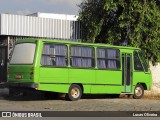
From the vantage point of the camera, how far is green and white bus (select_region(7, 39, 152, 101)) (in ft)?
62.6

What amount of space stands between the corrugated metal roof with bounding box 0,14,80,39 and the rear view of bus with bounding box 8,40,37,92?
15.2 ft

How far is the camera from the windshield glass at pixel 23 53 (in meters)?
19.2

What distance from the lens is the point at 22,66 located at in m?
19.4

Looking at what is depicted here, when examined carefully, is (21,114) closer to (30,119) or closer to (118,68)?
(30,119)

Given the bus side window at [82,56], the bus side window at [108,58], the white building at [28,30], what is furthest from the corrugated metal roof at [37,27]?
the bus side window at [82,56]

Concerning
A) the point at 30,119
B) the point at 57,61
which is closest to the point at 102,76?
the point at 57,61

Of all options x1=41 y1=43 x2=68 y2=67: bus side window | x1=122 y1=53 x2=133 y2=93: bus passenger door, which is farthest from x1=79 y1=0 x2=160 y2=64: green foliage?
x1=41 y1=43 x2=68 y2=67: bus side window

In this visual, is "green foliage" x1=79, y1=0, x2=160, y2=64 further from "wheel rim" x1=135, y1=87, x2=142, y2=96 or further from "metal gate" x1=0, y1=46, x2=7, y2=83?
"metal gate" x1=0, y1=46, x2=7, y2=83

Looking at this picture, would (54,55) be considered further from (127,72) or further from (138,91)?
(138,91)

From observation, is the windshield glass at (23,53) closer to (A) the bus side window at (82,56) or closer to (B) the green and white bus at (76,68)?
(B) the green and white bus at (76,68)

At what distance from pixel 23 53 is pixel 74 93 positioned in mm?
2816

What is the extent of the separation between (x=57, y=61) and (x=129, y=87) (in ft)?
15.1

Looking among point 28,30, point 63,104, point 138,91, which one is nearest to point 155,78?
point 138,91

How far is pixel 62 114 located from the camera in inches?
562
